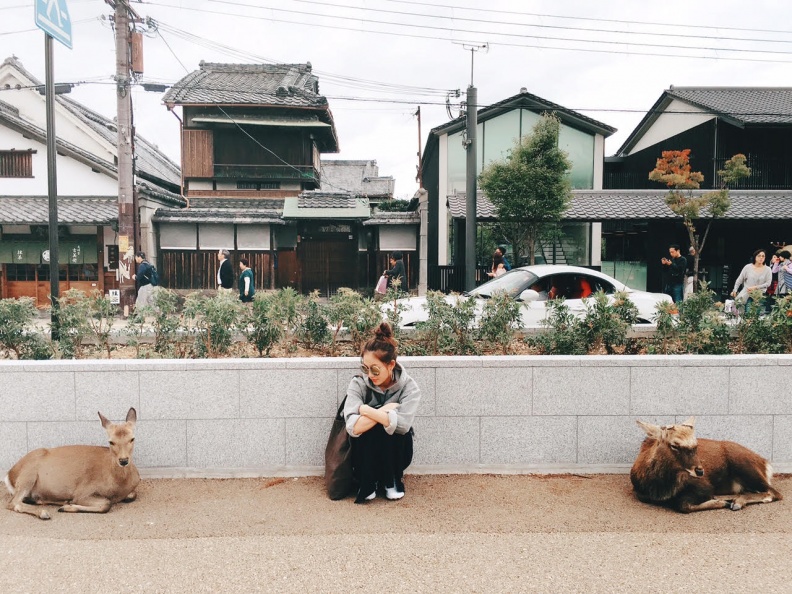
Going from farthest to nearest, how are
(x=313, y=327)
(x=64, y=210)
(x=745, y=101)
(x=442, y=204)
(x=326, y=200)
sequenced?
1. (x=745, y=101)
2. (x=442, y=204)
3. (x=326, y=200)
4. (x=64, y=210)
5. (x=313, y=327)

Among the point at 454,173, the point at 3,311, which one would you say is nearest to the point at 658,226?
the point at 454,173

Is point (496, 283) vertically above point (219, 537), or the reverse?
point (496, 283)

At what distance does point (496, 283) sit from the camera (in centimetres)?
957

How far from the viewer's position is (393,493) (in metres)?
4.27

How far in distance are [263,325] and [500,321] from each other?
2.10 meters

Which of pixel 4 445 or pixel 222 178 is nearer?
pixel 4 445

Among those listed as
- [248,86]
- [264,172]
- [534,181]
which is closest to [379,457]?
[534,181]

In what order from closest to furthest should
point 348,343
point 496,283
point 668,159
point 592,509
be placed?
point 592,509
point 348,343
point 496,283
point 668,159

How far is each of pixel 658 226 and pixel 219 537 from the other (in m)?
19.5

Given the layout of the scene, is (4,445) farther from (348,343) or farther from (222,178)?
(222,178)

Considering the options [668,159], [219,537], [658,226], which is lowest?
Result: [219,537]

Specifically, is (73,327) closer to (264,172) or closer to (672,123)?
(264,172)

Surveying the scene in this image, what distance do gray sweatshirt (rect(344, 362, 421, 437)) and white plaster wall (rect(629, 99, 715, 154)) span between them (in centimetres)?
2015

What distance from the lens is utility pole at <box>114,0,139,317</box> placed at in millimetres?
14039
